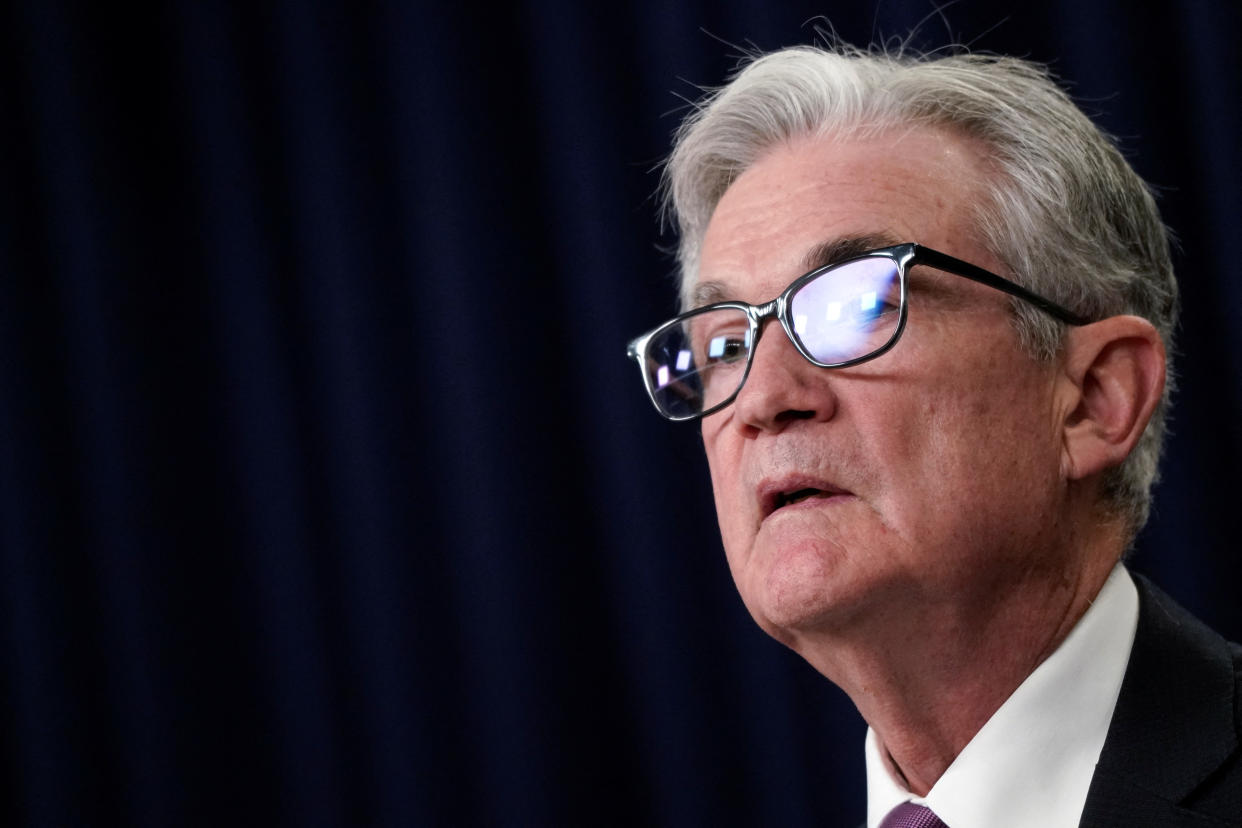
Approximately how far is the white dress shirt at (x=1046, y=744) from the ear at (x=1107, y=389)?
0.17 m

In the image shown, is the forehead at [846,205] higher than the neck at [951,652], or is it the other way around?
the forehead at [846,205]

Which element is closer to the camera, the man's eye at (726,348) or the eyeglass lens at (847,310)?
the eyeglass lens at (847,310)

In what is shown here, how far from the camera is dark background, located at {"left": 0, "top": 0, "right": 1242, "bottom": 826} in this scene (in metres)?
1.90

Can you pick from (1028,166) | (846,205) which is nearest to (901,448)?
(846,205)


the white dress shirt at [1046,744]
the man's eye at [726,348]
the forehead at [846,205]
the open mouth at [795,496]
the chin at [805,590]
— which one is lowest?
the white dress shirt at [1046,744]

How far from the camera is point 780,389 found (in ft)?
3.83

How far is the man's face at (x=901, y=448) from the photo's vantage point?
113 cm

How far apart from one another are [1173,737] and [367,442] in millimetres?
1350

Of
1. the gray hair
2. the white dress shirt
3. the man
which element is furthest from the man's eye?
the white dress shirt

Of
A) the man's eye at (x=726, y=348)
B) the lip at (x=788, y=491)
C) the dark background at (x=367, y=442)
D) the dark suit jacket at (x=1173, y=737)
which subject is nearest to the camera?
the dark suit jacket at (x=1173, y=737)

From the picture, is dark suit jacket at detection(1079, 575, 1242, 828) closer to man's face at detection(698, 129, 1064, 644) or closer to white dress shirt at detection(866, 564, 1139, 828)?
white dress shirt at detection(866, 564, 1139, 828)

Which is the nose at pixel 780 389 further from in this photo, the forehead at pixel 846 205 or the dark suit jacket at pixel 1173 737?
the dark suit jacket at pixel 1173 737

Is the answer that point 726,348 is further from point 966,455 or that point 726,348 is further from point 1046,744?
point 1046,744

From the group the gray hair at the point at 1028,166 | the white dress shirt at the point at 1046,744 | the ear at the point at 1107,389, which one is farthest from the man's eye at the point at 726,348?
the white dress shirt at the point at 1046,744
